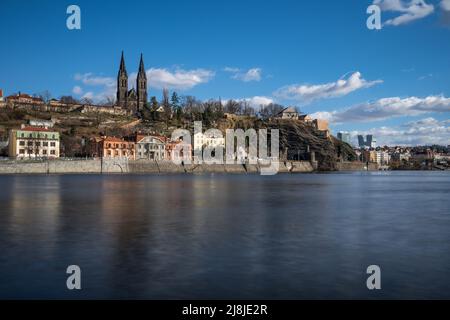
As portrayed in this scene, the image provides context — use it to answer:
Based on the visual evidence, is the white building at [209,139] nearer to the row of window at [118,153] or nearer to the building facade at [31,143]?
the row of window at [118,153]

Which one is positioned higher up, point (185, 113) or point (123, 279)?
point (185, 113)

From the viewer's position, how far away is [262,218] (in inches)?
866

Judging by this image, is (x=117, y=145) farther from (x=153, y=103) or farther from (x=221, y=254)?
(x=221, y=254)

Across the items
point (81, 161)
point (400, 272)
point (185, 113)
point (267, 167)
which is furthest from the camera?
point (185, 113)

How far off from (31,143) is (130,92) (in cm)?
8252

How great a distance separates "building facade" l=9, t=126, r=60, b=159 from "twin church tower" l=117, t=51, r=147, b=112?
72621 mm

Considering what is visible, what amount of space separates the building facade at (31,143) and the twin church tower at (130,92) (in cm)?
7262

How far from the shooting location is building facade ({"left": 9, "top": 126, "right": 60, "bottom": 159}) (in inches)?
3784

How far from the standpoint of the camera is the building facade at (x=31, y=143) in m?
96.1
